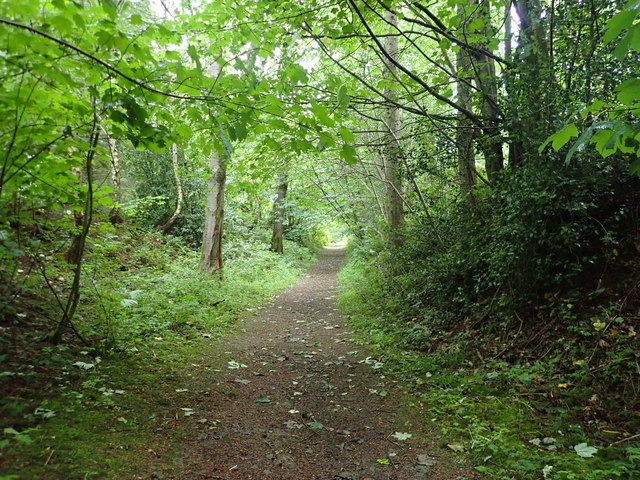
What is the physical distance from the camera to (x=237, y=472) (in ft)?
9.46

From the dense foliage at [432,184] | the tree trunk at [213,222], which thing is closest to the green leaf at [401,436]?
the dense foliage at [432,184]

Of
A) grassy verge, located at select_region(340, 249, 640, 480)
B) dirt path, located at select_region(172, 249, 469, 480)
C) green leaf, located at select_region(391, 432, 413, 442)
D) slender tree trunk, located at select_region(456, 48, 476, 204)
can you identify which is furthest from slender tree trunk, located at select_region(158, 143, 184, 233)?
green leaf, located at select_region(391, 432, 413, 442)

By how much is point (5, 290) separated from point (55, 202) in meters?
0.90

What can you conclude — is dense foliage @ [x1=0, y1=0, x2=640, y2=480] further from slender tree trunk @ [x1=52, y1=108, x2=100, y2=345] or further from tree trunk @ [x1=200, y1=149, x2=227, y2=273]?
tree trunk @ [x1=200, y1=149, x2=227, y2=273]

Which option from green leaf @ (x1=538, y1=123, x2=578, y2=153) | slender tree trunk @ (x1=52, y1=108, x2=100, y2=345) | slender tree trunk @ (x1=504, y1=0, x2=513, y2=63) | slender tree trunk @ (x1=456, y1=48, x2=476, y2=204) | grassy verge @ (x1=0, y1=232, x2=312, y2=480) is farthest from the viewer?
slender tree trunk @ (x1=456, y1=48, x2=476, y2=204)

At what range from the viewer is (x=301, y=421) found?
382 cm

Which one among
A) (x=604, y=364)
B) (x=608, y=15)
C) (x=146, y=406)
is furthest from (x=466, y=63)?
(x=146, y=406)

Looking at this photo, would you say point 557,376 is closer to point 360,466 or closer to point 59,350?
point 360,466

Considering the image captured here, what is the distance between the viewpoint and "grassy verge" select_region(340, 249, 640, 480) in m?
2.77

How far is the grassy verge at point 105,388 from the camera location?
96.1 inches

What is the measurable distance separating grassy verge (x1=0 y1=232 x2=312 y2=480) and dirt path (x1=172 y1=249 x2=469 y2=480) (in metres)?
0.31

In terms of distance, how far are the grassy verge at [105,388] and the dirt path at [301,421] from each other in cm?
31

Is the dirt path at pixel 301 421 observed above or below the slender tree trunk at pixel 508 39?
below

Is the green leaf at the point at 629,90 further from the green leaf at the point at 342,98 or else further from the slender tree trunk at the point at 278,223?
the slender tree trunk at the point at 278,223
